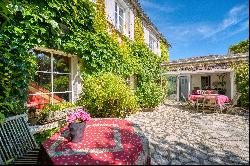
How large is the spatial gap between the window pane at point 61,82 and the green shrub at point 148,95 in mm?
5363

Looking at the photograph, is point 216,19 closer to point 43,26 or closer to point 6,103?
point 6,103

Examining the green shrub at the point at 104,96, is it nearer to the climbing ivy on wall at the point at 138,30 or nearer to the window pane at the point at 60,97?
the window pane at the point at 60,97

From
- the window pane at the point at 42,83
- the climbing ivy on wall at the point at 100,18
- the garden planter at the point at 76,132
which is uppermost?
the climbing ivy on wall at the point at 100,18

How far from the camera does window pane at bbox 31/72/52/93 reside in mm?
5727

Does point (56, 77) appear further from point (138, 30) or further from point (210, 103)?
point (210, 103)

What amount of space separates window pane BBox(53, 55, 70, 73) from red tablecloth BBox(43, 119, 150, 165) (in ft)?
10.2

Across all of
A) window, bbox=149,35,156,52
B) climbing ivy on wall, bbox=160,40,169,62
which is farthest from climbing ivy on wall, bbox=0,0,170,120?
climbing ivy on wall, bbox=160,40,169,62

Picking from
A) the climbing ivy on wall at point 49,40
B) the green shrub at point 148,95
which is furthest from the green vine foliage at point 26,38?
the green shrub at point 148,95

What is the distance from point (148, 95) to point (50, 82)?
624 centimetres

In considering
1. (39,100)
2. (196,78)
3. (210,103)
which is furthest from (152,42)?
(39,100)

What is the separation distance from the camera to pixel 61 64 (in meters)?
6.64

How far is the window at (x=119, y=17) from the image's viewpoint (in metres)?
10.1

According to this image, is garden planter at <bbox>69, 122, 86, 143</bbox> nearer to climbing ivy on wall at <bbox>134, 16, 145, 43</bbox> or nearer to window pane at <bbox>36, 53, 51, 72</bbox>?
window pane at <bbox>36, 53, 51, 72</bbox>

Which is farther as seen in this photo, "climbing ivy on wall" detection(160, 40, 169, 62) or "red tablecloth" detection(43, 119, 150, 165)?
"climbing ivy on wall" detection(160, 40, 169, 62)
